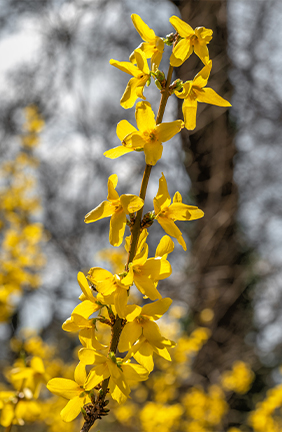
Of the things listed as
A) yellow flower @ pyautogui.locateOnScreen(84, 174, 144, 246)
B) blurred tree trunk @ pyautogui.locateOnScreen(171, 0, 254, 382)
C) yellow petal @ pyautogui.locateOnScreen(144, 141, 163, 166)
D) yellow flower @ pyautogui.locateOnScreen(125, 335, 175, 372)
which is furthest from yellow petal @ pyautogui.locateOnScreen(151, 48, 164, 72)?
blurred tree trunk @ pyautogui.locateOnScreen(171, 0, 254, 382)

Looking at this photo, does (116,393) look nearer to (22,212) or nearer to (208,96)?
(208,96)

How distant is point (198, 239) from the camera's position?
5.53m

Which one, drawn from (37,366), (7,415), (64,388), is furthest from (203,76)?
(7,415)

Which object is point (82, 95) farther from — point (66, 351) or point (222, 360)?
point (66, 351)

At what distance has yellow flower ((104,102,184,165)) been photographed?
819 millimetres

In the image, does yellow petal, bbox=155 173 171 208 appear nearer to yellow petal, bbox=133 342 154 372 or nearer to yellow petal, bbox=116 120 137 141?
yellow petal, bbox=116 120 137 141

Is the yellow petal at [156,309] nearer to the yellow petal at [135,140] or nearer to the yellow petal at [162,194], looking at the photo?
the yellow petal at [162,194]

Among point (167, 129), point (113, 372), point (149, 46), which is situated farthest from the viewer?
point (149, 46)

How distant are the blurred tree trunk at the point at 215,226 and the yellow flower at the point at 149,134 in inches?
166

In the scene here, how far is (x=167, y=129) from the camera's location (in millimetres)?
831

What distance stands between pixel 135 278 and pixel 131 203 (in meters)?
0.18

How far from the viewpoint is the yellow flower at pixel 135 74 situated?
89cm

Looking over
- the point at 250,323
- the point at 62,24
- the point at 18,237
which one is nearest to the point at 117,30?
the point at 62,24

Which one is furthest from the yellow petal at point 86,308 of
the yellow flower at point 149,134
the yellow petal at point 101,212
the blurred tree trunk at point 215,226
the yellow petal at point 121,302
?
the blurred tree trunk at point 215,226
